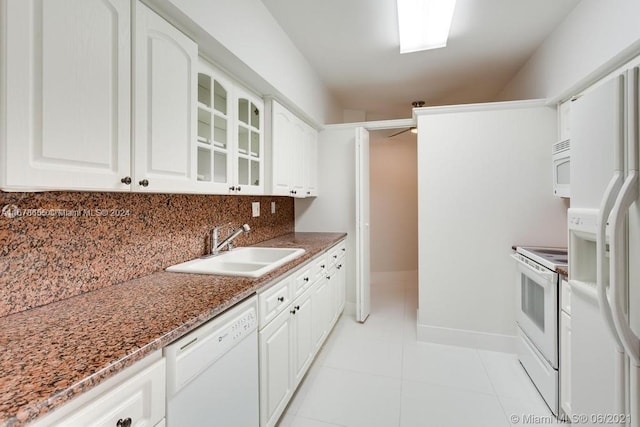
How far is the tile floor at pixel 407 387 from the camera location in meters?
1.74

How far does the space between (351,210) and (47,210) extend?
258 cm

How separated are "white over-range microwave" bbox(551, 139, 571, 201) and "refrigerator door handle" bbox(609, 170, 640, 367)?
58.1 inches

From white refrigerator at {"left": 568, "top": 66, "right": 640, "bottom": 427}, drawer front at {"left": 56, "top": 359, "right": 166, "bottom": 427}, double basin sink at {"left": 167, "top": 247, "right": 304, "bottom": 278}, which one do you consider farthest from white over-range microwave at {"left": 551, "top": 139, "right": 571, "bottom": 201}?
drawer front at {"left": 56, "top": 359, "right": 166, "bottom": 427}

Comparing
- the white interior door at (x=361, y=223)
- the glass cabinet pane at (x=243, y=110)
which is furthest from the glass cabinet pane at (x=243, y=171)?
the white interior door at (x=361, y=223)

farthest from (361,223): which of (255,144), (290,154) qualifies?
(255,144)

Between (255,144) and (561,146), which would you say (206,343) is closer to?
(255,144)

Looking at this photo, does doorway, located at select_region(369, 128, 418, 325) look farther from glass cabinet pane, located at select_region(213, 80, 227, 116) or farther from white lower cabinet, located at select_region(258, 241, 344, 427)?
glass cabinet pane, located at select_region(213, 80, 227, 116)

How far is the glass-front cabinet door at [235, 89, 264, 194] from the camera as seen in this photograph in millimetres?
1931

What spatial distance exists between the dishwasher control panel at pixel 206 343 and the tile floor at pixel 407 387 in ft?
2.83

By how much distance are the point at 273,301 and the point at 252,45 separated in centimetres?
156

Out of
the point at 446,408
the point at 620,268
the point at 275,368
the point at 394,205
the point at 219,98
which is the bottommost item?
the point at 446,408

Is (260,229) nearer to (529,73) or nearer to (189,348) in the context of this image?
(189,348)

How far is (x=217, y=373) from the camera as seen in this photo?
1089 millimetres

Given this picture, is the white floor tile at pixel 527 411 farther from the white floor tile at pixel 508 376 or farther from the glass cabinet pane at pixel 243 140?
the glass cabinet pane at pixel 243 140
